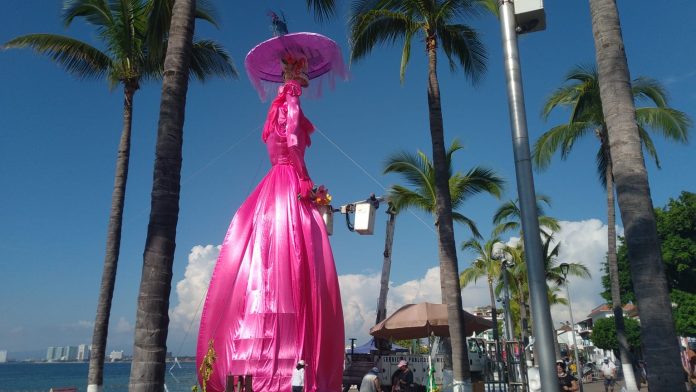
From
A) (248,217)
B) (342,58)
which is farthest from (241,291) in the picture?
(342,58)

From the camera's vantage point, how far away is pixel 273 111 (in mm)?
10555

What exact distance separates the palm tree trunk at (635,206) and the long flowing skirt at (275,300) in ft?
15.5

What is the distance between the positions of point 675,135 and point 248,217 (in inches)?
568

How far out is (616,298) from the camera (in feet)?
61.4

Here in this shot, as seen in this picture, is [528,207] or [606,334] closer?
[528,207]

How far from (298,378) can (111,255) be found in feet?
25.2

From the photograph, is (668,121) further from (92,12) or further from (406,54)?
(92,12)

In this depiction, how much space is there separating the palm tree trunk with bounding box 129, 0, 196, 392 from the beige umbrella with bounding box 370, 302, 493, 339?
31.1 feet

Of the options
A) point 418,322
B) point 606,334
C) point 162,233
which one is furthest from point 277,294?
point 606,334

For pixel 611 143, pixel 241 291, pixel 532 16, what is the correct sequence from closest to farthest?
pixel 532 16
pixel 611 143
pixel 241 291

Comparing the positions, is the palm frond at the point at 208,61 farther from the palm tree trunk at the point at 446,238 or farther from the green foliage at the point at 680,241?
the green foliage at the point at 680,241

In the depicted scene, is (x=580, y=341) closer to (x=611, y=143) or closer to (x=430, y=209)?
(x=430, y=209)

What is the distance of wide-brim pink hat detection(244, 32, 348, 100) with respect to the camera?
35.3 ft

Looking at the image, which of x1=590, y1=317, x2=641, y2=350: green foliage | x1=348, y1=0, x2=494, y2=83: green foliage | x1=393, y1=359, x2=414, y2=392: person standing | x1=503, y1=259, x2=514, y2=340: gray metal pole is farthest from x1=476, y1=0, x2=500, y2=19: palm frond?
x1=590, y1=317, x2=641, y2=350: green foliage
